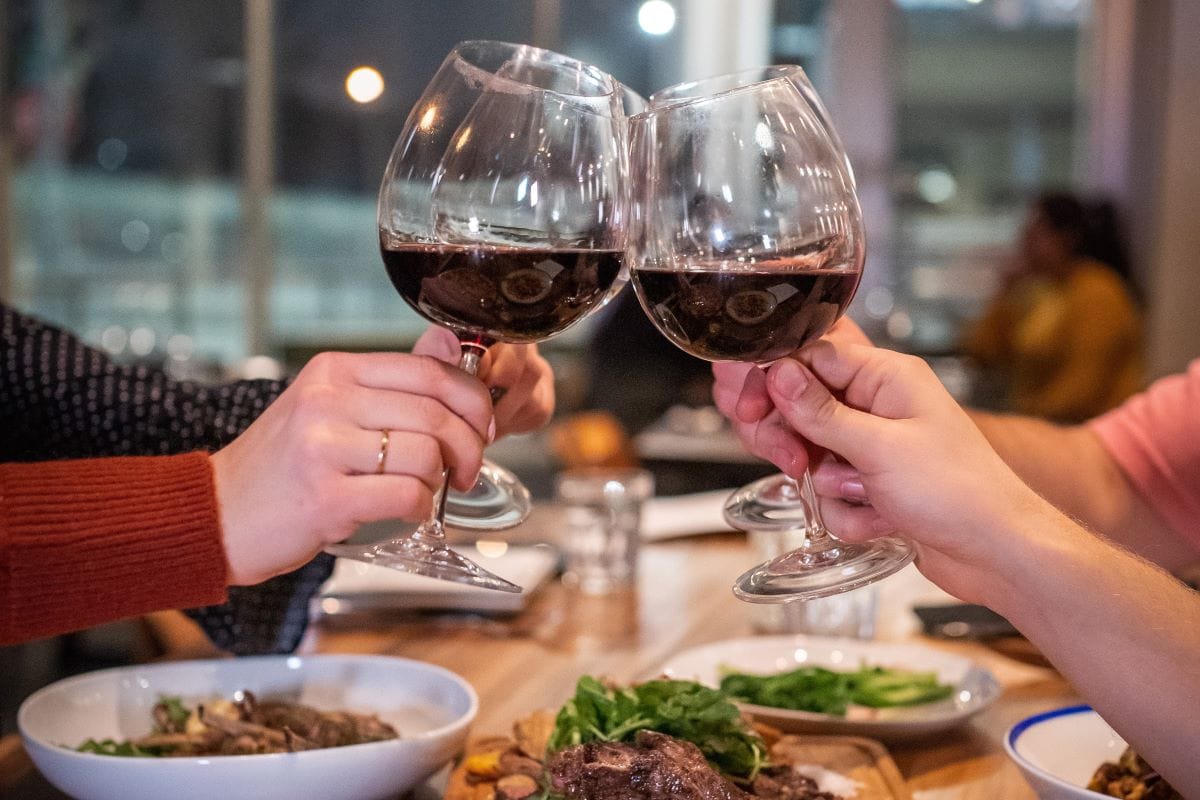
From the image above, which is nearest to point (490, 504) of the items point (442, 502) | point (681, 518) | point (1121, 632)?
point (442, 502)

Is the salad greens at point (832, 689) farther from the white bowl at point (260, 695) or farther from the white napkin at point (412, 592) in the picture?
the white napkin at point (412, 592)

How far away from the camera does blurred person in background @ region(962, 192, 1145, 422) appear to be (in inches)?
207

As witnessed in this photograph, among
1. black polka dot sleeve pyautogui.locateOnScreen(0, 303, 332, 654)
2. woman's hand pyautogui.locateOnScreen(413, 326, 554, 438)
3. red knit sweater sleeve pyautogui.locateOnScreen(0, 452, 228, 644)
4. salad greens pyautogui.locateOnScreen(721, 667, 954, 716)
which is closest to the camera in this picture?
red knit sweater sleeve pyautogui.locateOnScreen(0, 452, 228, 644)

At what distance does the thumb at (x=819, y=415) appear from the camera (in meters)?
0.87

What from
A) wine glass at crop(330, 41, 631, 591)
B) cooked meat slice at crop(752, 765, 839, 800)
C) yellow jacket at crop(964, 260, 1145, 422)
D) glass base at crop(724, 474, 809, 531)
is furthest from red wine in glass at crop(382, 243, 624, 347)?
Answer: yellow jacket at crop(964, 260, 1145, 422)

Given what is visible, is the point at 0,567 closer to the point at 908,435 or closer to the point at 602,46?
the point at 908,435

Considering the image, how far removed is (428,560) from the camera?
2.90ft

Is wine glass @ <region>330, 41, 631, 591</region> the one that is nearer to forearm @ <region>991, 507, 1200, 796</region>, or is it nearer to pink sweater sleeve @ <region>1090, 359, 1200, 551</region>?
forearm @ <region>991, 507, 1200, 796</region>

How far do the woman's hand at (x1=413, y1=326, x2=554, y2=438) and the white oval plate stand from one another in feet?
0.96

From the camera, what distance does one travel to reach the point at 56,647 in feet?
6.98

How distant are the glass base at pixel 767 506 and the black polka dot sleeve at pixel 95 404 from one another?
0.55m

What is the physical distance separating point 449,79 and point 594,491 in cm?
98

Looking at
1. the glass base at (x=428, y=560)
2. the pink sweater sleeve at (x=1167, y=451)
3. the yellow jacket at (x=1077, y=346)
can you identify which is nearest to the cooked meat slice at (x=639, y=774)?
the glass base at (x=428, y=560)

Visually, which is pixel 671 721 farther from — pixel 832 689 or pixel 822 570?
pixel 832 689
